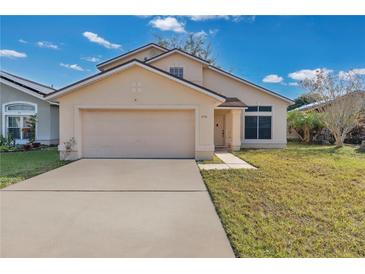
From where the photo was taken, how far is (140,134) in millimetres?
11922

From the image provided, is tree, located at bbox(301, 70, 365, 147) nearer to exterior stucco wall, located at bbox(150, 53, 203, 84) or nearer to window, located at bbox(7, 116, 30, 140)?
exterior stucco wall, located at bbox(150, 53, 203, 84)

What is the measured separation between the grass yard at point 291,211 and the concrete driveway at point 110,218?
416 millimetres

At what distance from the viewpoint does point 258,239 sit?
371 centimetres

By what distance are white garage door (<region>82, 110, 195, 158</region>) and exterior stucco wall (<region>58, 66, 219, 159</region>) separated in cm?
49

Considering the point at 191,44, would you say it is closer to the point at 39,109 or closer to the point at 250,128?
the point at 250,128

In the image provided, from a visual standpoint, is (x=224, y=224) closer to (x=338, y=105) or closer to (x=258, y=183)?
(x=258, y=183)

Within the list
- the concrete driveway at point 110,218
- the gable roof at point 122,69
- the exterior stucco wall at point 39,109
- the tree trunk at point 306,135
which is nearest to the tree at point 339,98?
the tree trunk at point 306,135

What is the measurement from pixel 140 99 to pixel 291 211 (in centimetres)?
864

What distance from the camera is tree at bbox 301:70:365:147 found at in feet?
53.8

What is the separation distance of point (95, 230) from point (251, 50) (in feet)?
50.4

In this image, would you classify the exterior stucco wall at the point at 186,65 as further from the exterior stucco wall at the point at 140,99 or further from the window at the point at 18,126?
the window at the point at 18,126

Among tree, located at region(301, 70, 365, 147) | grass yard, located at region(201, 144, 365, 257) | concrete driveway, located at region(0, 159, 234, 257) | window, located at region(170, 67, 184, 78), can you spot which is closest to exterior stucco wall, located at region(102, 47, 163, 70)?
window, located at region(170, 67, 184, 78)

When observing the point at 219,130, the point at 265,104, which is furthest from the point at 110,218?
the point at 265,104
